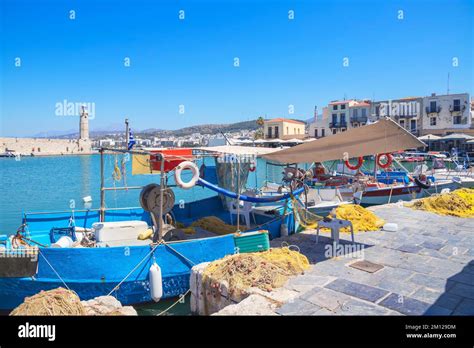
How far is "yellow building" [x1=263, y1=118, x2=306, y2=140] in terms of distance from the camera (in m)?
65.6

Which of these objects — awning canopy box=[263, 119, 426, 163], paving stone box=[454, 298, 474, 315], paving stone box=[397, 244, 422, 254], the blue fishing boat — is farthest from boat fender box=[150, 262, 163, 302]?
paving stone box=[397, 244, 422, 254]

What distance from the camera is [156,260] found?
21.7ft

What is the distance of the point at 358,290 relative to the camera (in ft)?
16.1

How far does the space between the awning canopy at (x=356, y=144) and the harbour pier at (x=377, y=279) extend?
5.92ft

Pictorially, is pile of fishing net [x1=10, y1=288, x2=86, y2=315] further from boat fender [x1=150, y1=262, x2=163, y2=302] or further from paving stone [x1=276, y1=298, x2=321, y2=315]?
paving stone [x1=276, y1=298, x2=321, y2=315]

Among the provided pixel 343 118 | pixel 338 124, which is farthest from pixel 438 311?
pixel 338 124

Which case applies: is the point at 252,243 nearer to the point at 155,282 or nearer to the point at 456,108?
the point at 155,282

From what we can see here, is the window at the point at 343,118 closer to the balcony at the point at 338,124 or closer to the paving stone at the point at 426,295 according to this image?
the balcony at the point at 338,124

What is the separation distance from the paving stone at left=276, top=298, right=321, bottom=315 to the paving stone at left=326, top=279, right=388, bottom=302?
678mm

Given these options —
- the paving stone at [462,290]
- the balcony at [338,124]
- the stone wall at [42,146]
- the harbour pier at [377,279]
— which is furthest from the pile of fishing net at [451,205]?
the stone wall at [42,146]
